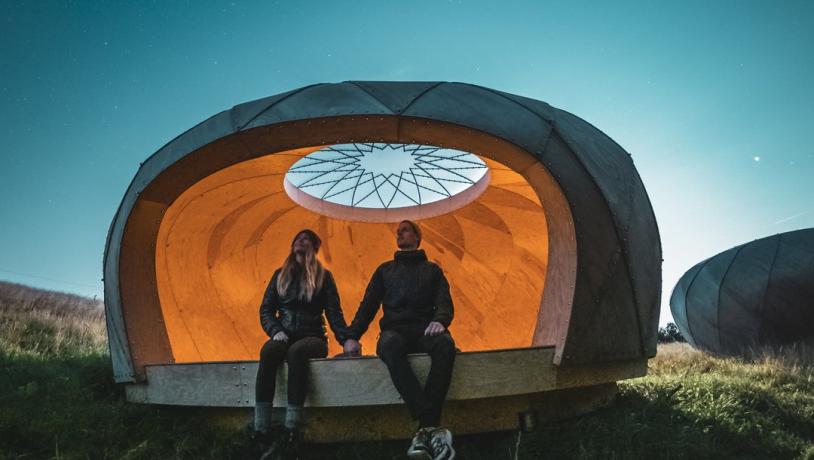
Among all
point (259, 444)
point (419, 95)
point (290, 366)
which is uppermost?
point (419, 95)

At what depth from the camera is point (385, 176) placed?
9469 millimetres

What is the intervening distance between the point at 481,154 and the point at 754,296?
11969 millimetres

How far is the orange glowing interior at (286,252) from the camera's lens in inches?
306

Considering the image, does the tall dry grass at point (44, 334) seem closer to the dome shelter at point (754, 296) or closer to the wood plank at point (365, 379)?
the wood plank at point (365, 379)

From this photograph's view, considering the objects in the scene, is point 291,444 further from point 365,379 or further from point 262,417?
point 365,379

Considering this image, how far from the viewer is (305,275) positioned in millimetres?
4984

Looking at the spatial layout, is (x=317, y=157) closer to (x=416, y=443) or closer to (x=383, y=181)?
(x=383, y=181)

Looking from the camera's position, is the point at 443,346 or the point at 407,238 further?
the point at 407,238

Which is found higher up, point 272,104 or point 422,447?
point 272,104

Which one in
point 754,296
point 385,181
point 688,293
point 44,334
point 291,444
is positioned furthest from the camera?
point 688,293

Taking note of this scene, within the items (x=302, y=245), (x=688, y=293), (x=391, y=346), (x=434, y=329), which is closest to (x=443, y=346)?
(x=434, y=329)

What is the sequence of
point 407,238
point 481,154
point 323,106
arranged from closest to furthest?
point 323,106 → point 407,238 → point 481,154

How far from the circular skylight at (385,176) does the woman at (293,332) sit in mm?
3119

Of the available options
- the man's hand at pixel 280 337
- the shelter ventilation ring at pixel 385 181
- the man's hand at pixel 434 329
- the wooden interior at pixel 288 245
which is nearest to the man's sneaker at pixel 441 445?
the man's hand at pixel 434 329
